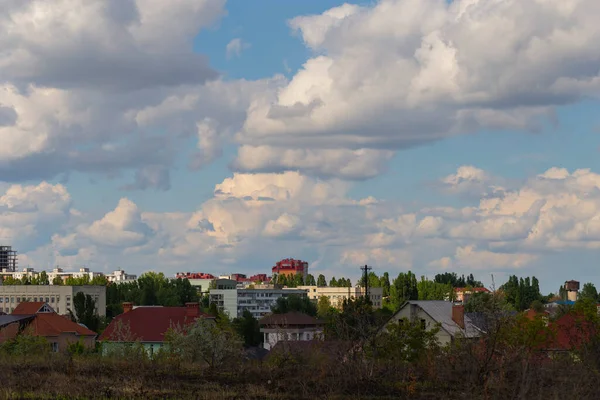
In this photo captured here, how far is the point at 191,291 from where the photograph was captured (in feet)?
513

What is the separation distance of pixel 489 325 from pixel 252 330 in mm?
66407

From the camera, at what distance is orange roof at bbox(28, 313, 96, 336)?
237 ft

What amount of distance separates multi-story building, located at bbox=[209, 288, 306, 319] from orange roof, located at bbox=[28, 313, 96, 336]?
105 metres

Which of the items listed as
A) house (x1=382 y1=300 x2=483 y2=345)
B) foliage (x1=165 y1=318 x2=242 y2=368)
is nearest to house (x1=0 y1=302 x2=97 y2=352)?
house (x1=382 y1=300 x2=483 y2=345)

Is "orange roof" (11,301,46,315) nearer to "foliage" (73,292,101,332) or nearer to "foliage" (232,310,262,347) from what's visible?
"foliage" (73,292,101,332)

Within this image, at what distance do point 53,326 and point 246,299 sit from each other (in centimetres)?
11518

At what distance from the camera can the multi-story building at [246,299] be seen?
604 feet

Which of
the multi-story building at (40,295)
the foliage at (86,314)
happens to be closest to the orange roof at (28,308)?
the foliage at (86,314)

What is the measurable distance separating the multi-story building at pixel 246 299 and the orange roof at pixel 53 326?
105m

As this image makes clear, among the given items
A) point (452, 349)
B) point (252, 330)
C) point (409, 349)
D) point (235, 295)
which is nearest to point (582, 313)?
point (409, 349)

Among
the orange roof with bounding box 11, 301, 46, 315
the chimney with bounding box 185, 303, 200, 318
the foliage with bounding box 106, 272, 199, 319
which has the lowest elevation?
the chimney with bounding box 185, 303, 200, 318

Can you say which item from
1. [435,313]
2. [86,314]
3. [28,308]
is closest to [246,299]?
[86,314]

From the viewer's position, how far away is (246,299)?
189 m

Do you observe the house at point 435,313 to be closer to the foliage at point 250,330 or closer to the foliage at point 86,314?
the foliage at point 250,330
